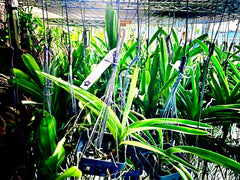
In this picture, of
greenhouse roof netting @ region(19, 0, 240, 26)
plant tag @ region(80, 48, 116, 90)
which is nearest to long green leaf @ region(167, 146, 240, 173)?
plant tag @ region(80, 48, 116, 90)

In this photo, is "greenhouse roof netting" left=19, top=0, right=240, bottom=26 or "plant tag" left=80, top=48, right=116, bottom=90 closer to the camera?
"plant tag" left=80, top=48, right=116, bottom=90

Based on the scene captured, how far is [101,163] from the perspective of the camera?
339 millimetres

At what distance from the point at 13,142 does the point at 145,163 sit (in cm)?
40

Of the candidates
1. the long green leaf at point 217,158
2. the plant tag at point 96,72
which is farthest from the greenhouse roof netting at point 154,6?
the long green leaf at point 217,158

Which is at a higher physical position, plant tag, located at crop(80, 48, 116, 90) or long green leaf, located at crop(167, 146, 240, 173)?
A: plant tag, located at crop(80, 48, 116, 90)

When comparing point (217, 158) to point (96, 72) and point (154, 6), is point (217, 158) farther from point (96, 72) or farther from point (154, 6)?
point (154, 6)

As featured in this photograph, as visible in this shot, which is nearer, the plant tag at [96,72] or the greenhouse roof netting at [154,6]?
the plant tag at [96,72]

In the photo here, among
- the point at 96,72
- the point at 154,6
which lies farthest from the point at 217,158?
the point at 154,6

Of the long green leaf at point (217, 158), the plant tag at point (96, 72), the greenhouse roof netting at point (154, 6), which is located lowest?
the long green leaf at point (217, 158)

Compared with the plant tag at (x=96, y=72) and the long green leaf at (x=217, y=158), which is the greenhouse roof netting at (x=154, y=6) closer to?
the plant tag at (x=96, y=72)

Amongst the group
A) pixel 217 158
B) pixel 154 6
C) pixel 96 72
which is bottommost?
pixel 217 158

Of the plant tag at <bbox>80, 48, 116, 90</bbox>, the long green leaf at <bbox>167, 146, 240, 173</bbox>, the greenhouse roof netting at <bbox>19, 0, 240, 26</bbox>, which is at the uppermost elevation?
the greenhouse roof netting at <bbox>19, 0, 240, 26</bbox>

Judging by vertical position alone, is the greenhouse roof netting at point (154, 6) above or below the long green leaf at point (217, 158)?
above

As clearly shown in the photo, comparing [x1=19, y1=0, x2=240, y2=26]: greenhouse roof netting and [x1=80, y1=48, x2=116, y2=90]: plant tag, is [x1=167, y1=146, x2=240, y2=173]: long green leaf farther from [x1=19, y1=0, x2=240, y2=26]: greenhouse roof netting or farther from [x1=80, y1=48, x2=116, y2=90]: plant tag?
[x1=19, y1=0, x2=240, y2=26]: greenhouse roof netting
